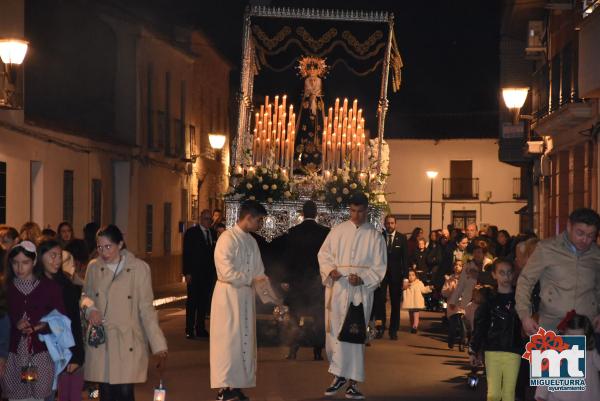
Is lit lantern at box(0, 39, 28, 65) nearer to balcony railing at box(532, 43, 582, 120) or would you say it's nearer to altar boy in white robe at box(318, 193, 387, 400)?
altar boy in white robe at box(318, 193, 387, 400)

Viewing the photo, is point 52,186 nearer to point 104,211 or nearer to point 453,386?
point 104,211

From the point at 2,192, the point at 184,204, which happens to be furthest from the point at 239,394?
the point at 184,204

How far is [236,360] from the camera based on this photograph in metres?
12.2

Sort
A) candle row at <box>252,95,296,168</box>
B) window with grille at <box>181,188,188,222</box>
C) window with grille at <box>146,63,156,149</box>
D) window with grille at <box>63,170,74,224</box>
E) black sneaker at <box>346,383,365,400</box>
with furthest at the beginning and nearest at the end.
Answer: window with grille at <box>181,188,188,222</box> → window with grille at <box>146,63,156,149</box> → window with grille at <box>63,170,74,224</box> → candle row at <box>252,95,296,168</box> → black sneaker at <box>346,383,365,400</box>

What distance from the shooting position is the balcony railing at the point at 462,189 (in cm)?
6806

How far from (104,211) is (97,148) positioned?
1.82 m

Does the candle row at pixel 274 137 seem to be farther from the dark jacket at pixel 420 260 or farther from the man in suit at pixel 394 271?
the dark jacket at pixel 420 260

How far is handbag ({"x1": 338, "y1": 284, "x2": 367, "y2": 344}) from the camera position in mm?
13070

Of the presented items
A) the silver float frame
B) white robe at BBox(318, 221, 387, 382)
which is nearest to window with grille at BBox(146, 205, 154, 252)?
the silver float frame

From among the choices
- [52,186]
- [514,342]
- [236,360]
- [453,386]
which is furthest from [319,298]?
[52,186]

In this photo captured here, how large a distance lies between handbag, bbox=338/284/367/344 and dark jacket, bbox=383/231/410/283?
6.28 metres

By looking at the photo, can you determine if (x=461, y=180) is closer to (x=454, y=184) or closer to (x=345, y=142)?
(x=454, y=184)

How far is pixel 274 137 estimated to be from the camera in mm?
20875

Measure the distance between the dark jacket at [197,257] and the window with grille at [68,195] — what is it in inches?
306
